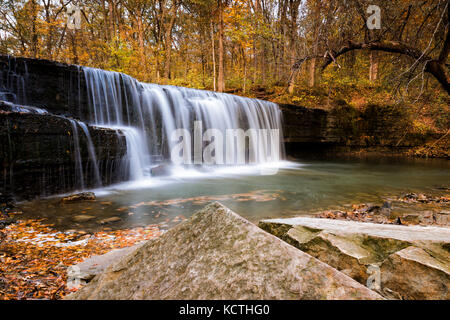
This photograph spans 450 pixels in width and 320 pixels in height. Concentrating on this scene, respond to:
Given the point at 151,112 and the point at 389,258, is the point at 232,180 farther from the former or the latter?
the point at 389,258

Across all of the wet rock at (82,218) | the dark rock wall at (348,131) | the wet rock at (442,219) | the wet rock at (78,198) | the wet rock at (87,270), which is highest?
the dark rock wall at (348,131)

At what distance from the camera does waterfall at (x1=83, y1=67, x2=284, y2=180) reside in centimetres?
847

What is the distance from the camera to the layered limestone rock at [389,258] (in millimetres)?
1331

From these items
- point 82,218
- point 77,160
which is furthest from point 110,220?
point 77,160

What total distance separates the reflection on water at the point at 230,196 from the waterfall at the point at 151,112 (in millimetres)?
1608

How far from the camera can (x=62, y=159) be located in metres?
5.87

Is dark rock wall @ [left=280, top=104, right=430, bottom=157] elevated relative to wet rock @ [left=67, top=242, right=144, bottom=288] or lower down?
elevated

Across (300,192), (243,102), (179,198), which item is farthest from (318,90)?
(179,198)

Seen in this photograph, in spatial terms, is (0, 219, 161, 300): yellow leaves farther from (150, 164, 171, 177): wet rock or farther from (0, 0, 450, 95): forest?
(150, 164, 171, 177): wet rock

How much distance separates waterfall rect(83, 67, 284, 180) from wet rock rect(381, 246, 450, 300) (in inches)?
293

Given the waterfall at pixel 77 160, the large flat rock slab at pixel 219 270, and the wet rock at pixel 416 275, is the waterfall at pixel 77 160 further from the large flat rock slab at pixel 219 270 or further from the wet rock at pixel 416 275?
the wet rock at pixel 416 275

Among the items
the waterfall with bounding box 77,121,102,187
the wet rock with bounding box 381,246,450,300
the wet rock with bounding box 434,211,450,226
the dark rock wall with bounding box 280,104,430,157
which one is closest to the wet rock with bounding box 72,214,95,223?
the waterfall with bounding box 77,121,102,187

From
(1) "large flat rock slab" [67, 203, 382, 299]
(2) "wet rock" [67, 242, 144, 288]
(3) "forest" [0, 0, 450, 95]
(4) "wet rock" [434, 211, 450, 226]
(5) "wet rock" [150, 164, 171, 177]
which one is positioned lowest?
(4) "wet rock" [434, 211, 450, 226]

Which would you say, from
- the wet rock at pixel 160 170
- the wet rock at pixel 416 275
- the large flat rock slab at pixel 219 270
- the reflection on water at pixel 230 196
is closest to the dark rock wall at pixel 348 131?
the reflection on water at pixel 230 196
